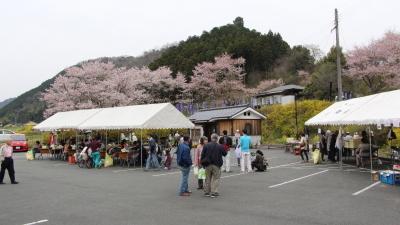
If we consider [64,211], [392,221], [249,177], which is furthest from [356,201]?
[64,211]

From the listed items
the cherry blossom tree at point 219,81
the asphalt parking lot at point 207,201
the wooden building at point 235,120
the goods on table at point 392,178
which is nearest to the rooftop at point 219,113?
the wooden building at point 235,120

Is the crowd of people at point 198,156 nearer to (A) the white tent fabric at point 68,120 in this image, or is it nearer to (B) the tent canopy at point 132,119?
(B) the tent canopy at point 132,119

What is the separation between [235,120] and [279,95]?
40.0ft

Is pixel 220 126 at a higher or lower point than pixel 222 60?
lower

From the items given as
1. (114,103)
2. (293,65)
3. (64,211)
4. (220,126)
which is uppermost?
(293,65)

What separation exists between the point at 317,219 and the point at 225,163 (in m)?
8.95

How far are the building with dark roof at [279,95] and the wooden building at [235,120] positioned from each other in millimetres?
7153

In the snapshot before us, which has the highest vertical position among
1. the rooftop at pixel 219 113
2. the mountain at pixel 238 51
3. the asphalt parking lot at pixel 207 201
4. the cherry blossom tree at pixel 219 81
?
the mountain at pixel 238 51

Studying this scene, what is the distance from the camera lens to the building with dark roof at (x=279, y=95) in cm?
4384

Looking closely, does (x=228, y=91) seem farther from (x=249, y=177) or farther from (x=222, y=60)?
(x=249, y=177)

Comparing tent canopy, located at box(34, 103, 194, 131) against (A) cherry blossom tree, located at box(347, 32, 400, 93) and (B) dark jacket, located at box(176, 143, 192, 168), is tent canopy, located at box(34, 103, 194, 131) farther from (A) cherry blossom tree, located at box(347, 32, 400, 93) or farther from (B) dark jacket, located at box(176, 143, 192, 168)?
(A) cherry blossom tree, located at box(347, 32, 400, 93)

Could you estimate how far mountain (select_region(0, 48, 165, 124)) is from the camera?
267 ft

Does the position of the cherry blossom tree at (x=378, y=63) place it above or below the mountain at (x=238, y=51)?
below

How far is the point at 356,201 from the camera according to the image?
9.35 meters
